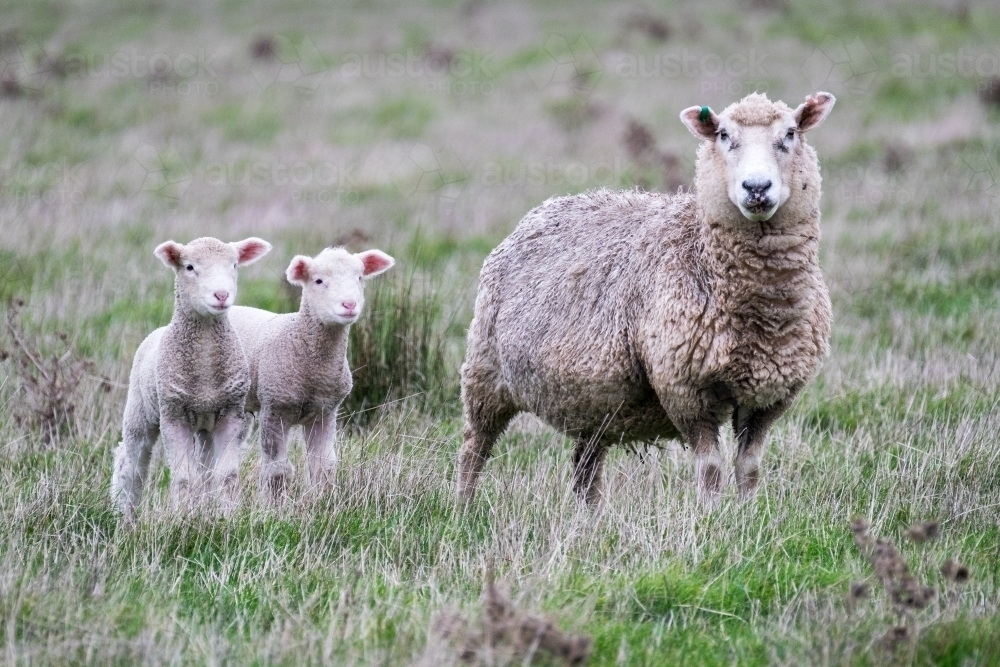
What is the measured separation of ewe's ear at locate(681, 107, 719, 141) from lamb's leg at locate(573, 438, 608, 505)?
4.85ft

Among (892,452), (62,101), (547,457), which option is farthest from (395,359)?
(62,101)

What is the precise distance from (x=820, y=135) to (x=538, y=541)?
11658mm

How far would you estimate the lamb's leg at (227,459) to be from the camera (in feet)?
15.6

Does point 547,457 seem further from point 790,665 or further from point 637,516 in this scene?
point 790,665

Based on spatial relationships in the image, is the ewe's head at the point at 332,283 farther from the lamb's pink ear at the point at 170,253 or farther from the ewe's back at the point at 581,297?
the ewe's back at the point at 581,297

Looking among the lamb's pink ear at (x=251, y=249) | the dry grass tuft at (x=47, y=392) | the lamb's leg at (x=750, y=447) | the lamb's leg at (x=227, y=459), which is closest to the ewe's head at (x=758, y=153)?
the lamb's leg at (x=750, y=447)

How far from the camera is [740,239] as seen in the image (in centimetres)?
462

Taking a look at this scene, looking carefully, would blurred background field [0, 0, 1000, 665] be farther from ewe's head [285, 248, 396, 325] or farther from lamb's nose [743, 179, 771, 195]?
lamb's nose [743, 179, 771, 195]

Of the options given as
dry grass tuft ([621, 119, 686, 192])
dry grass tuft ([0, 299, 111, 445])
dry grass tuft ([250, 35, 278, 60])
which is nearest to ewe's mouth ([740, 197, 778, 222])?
dry grass tuft ([0, 299, 111, 445])

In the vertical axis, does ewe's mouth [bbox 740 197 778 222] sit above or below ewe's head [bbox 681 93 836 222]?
below

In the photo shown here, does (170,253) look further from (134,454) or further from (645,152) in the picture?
(645,152)

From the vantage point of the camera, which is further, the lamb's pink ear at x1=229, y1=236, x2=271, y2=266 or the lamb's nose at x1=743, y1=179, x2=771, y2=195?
the lamb's pink ear at x1=229, y1=236, x2=271, y2=266

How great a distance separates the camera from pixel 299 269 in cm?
520

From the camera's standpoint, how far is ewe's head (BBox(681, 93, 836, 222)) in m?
4.43
